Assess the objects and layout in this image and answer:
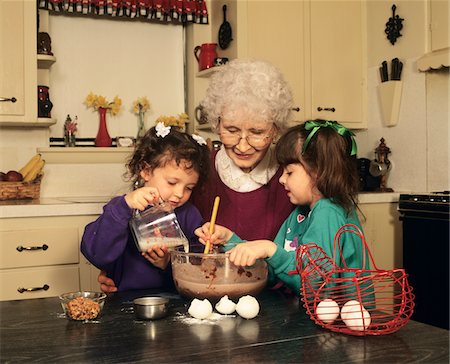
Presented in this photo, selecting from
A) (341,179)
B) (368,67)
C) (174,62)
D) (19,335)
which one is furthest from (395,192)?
(19,335)

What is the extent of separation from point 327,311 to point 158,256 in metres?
0.65

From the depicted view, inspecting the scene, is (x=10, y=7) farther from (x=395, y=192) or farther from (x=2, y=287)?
(x=395, y=192)

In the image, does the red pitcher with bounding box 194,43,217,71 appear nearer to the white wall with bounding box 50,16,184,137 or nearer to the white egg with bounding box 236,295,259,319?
the white wall with bounding box 50,16,184,137

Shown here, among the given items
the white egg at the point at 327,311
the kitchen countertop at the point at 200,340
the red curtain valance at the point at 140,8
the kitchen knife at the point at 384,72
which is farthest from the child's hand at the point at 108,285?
the kitchen knife at the point at 384,72

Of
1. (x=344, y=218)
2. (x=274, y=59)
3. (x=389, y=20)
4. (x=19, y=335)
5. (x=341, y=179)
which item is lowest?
(x=19, y=335)

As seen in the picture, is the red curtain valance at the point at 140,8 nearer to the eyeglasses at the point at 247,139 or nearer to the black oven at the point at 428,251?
the black oven at the point at 428,251

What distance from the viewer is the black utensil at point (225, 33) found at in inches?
142

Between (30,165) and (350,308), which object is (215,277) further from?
(30,165)

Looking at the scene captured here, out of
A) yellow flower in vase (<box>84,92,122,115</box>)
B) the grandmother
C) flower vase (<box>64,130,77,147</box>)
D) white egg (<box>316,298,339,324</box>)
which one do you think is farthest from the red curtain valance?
white egg (<box>316,298,339,324</box>)

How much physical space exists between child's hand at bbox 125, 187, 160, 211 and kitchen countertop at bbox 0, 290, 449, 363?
1.14 ft

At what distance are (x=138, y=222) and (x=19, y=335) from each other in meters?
0.52

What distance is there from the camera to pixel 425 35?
346cm

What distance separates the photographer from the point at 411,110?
363 cm

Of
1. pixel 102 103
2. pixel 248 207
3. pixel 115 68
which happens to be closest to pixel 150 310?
pixel 248 207
